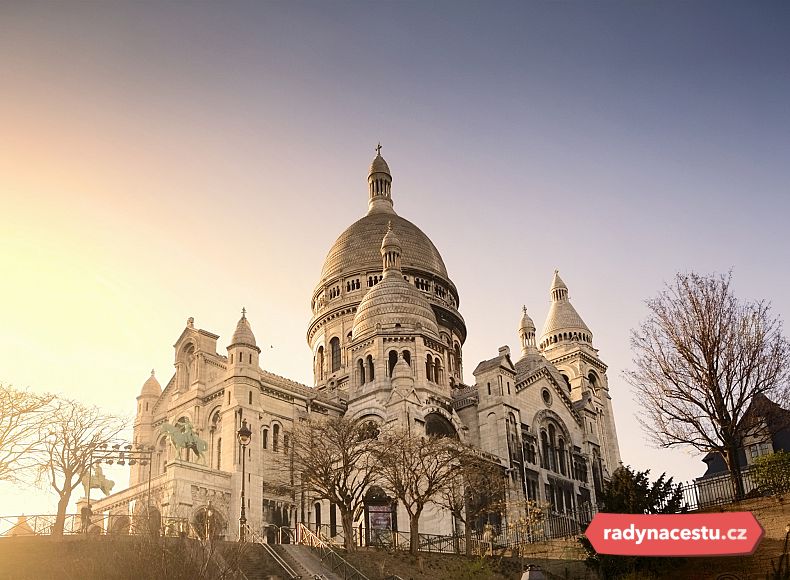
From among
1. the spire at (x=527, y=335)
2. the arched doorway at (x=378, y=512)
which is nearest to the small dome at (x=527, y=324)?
the spire at (x=527, y=335)

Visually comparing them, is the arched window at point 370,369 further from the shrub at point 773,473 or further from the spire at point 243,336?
the shrub at point 773,473

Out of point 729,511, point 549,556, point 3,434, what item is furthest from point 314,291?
point 729,511

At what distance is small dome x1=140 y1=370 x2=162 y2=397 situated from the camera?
64688 mm

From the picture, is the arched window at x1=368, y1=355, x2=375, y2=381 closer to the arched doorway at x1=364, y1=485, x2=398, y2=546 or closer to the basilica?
the basilica

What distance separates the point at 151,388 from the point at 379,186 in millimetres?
37089

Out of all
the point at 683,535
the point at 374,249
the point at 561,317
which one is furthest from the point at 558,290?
the point at 683,535

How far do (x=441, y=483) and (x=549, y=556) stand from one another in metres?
7.70

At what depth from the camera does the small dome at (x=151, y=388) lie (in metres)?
64.7

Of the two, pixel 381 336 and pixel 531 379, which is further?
pixel 531 379

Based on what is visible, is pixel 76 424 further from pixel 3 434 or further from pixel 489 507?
pixel 489 507

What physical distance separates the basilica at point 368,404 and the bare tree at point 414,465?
5.56 meters

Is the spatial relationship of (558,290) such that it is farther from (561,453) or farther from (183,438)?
(183,438)

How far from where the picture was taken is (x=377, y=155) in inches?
3711

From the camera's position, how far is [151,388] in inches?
2557
